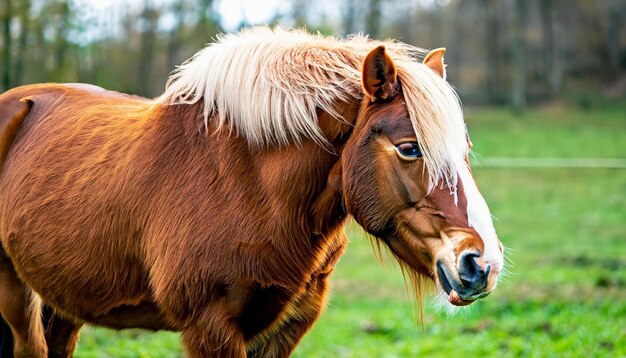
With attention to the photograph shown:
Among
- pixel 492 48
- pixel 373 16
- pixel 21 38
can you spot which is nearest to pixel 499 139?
pixel 373 16

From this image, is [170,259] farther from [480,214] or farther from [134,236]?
[480,214]

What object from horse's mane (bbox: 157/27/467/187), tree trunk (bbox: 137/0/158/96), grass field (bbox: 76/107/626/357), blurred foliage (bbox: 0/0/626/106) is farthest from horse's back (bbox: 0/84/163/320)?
tree trunk (bbox: 137/0/158/96)

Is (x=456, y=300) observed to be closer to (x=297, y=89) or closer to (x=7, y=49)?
(x=297, y=89)

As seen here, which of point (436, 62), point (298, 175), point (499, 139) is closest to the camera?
point (298, 175)

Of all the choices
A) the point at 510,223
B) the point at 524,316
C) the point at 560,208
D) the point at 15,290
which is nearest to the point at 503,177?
the point at 560,208

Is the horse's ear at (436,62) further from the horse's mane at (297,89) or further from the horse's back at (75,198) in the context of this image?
the horse's back at (75,198)

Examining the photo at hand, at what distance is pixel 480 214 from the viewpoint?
2.76 metres

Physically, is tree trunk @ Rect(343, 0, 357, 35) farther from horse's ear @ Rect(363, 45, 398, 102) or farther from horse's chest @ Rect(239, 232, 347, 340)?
horse's ear @ Rect(363, 45, 398, 102)

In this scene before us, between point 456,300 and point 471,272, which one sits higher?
point 471,272

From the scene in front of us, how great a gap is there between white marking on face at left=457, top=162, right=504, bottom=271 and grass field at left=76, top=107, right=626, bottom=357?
0.34 meters

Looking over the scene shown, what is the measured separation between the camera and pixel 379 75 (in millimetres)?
2959

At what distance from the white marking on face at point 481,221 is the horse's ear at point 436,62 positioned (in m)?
0.63

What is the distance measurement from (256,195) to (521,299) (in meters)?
6.76

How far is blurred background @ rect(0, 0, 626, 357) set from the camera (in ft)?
24.2
